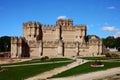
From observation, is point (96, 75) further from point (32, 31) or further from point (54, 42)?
point (32, 31)

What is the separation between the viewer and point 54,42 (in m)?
76.9

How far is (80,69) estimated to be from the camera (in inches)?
1777

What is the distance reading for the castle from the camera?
75562 mm

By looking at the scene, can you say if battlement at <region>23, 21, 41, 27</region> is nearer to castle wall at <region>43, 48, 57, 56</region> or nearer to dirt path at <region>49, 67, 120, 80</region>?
castle wall at <region>43, 48, 57, 56</region>

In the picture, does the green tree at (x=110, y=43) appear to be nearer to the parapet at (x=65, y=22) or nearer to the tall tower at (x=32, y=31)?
the parapet at (x=65, y=22)

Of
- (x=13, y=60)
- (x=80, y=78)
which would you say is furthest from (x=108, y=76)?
(x=13, y=60)

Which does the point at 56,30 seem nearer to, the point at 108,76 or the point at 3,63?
the point at 3,63

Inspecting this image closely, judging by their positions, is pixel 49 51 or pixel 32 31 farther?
pixel 32 31

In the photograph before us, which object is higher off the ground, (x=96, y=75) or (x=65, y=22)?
(x=65, y=22)

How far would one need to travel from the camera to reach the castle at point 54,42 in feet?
248

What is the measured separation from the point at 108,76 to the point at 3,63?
33948 mm

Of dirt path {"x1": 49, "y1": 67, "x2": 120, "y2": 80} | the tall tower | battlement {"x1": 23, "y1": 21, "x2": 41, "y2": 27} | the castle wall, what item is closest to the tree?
the tall tower

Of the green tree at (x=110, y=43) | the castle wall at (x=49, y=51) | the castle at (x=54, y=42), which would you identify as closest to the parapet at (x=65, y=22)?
the castle at (x=54, y=42)

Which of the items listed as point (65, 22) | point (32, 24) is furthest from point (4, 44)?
point (65, 22)
